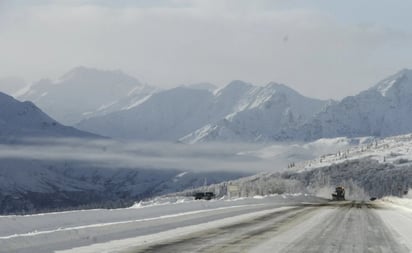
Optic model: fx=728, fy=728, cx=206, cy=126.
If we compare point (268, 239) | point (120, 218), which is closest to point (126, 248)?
point (268, 239)

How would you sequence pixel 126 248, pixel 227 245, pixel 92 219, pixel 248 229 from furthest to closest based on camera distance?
pixel 248 229, pixel 92 219, pixel 227 245, pixel 126 248

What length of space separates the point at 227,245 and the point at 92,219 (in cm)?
727

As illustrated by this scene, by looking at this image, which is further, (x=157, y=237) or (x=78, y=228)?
(x=157, y=237)

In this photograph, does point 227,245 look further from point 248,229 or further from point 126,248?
point 248,229

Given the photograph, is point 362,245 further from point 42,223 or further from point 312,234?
point 42,223

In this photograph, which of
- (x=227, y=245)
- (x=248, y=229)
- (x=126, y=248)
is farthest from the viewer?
(x=248, y=229)

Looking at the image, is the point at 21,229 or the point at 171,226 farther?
the point at 171,226

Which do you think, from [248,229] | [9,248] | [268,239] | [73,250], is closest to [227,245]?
[268,239]

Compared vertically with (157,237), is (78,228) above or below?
above

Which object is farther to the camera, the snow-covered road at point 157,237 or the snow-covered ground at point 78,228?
the snow-covered road at point 157,237

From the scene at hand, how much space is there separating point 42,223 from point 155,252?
488 cm

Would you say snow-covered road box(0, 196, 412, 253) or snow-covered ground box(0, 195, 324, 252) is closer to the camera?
snow-covered ground box(0, 195, 324, 252)

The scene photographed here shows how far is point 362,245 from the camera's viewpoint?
942 inches

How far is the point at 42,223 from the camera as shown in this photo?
2266 centimetres
